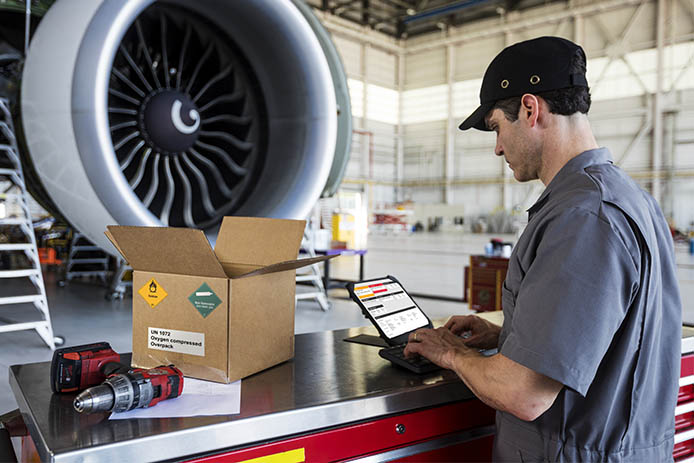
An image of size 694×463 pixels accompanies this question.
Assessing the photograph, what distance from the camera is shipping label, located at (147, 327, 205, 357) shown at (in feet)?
4.08

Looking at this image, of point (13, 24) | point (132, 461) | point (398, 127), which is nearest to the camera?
point (132, 461)

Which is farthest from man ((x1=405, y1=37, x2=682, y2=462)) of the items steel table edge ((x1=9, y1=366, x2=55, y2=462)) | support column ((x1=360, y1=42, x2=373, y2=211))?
support column ((x1=360, y1=42, x2=373, y2=211))

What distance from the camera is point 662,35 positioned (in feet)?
55.8

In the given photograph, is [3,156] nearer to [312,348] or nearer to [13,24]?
[13,24]

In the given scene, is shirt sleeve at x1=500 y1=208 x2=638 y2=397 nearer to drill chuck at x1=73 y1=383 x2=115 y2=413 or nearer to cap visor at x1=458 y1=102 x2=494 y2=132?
cap visor at x1=458 y1=102 x2=494 y2=132

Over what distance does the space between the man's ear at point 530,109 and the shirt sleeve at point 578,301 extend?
0.24 m

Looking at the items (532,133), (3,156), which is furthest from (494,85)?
(3,156)

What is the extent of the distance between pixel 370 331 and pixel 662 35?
736 inches

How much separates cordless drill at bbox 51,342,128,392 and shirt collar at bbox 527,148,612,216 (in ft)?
2.94

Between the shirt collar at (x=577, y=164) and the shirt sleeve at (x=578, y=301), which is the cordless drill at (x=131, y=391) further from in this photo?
the shirt collar at (x=577, y=164)

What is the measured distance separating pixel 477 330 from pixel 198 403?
76 centimetres

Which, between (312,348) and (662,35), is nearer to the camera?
(312,348)

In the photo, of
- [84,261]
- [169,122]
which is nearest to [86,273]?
[84,261]

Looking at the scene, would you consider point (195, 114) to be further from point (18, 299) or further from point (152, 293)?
point (152, 293)
